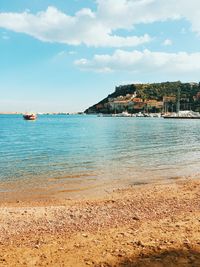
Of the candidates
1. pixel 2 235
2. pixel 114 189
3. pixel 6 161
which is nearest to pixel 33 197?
pixel 114 189

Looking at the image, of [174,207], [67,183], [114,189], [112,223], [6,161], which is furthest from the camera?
[6,161]

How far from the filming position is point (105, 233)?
10.9 meters

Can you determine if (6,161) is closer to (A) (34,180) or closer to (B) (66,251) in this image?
(A) (34,180)

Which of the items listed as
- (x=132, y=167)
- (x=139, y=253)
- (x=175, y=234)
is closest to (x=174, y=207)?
(x=175, y=234)

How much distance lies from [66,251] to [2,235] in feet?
8.34

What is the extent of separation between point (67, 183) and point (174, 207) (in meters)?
8.53

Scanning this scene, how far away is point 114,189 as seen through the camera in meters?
19.3

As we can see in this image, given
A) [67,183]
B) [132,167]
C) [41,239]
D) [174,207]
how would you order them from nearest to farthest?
[41,239] → [174,207] → [67,183] → [132,167]

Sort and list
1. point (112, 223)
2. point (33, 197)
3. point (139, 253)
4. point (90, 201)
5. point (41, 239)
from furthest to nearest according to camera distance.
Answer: point (33, 197) → point (90, 201) → point (112, 223) → point (41, 239) → point (139, 253)

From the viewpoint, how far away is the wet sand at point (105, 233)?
353 inches

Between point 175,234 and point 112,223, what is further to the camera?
point 112,223

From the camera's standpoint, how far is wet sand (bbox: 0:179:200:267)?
29.4 ft

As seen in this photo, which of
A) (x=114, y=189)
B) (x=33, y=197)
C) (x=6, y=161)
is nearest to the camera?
(x=33, y=197)

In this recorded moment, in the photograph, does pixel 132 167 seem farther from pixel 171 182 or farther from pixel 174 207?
pixel 174 207
